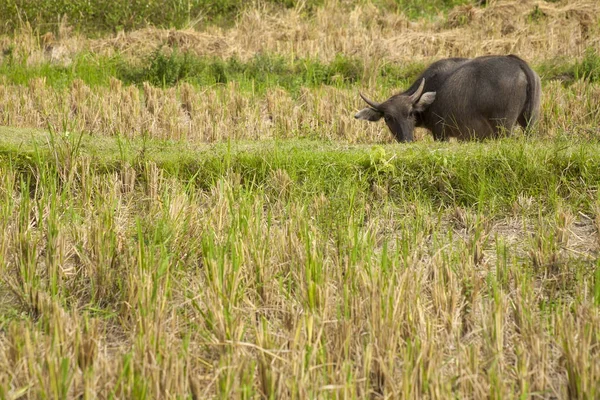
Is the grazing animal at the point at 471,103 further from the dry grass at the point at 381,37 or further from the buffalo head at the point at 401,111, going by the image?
the dry grass at the point at 381,37

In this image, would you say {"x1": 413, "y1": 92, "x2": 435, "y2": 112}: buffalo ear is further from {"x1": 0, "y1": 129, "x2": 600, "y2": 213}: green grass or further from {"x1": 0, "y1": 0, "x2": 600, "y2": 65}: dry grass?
{"x1": 0, "y1": 0, "x2": 600, "y2": 65}: dry grass

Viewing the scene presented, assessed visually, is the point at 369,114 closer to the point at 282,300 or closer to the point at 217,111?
the point at 217,111

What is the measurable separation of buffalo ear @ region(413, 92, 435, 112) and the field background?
1.70ft

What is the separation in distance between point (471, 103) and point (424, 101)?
358mm

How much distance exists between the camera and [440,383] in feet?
7.86

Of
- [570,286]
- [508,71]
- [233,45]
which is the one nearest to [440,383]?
[570,286]

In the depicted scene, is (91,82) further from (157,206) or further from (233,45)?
(157,206)

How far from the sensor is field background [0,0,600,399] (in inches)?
98.8

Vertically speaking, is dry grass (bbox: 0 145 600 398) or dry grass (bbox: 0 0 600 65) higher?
dry grass (bbox: 0 0 600 65)

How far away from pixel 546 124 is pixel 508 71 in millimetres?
741

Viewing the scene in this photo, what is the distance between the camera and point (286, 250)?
11.6 ft

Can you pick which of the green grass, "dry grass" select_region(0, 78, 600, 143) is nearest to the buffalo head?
"dry grass" select_region(0, 78, 600, 143)

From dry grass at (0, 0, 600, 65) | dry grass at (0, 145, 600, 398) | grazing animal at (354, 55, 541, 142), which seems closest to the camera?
dry grass at (0, 145, 600, 398)

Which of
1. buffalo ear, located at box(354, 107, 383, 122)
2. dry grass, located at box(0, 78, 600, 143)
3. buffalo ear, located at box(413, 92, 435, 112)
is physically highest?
buffalo ear, located at box(413, 92, 435, 112)
